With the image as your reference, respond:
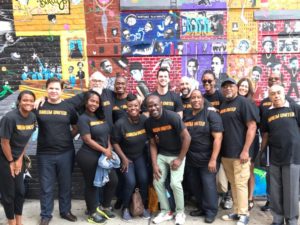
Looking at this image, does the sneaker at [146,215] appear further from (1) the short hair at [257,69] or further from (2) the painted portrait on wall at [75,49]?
(1) the short hair at [257,69]

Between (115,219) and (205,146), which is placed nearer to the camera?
(205,146)

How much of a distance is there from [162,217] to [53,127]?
1.99 meters

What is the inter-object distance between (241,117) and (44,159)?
9.05 feet

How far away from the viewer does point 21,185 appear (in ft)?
14.5

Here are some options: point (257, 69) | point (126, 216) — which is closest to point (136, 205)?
point (126, 216)

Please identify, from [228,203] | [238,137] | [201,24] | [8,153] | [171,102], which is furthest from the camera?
[201,24]

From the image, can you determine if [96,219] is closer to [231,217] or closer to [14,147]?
[14,147]

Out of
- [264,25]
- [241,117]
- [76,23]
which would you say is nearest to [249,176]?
→ [241,117]

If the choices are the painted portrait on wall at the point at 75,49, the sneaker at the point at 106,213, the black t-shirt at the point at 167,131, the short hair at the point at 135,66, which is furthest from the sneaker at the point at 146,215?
the painted portrait on wall at the point at 75,49

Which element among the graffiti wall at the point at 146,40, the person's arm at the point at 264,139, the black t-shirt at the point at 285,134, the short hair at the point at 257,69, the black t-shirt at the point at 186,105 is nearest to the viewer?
the black t-shirt at the point at 285,134

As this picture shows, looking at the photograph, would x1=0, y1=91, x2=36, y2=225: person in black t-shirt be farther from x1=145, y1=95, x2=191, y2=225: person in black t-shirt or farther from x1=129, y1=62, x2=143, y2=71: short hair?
x1=129, y1=62, x2=143, y2=71: short hair

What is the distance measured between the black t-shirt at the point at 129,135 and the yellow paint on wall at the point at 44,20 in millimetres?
2212

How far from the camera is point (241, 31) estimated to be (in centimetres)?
602

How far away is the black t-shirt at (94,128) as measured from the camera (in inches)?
181
